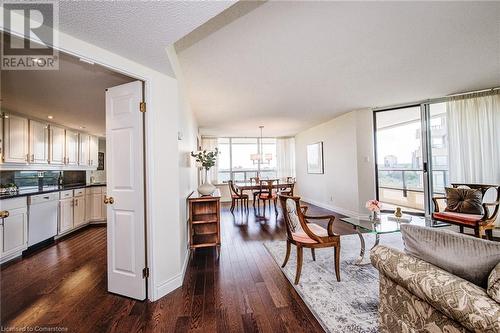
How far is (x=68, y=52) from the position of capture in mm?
1473

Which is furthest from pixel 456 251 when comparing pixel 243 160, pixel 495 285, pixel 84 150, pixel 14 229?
pixel 243 160

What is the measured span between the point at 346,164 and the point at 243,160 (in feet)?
12.7

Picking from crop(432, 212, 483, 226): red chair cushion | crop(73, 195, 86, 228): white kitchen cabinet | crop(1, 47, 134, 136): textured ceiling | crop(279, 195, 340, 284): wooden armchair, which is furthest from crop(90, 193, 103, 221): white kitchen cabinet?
crop(432, 212, 483, 226): red chair cushion

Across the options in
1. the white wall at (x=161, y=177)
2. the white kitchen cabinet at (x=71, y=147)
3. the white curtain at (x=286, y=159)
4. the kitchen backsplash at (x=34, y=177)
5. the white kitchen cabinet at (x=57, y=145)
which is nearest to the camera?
the white wall at (x=161, y=177)

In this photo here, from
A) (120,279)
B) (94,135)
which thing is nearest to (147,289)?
(120,279)

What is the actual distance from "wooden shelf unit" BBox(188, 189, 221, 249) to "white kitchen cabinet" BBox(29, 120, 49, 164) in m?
3.10

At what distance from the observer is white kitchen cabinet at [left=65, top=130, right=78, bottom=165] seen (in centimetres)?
430

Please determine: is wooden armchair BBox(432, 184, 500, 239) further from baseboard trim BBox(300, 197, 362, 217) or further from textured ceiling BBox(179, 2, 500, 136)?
textured ceiling BBox(179, 2, 500, 136)

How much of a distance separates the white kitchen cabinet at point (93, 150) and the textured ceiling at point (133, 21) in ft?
14.8

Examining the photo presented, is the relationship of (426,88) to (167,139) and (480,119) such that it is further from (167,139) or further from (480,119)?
(167,139)

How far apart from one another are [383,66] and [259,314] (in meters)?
3.19

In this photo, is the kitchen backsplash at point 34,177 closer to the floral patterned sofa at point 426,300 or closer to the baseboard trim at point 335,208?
the floral patterned sofa at point 426,300

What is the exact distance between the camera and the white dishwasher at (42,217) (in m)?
3.09

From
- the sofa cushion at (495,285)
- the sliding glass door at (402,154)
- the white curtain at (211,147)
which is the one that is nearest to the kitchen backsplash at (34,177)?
the white curtain at (211,147)
